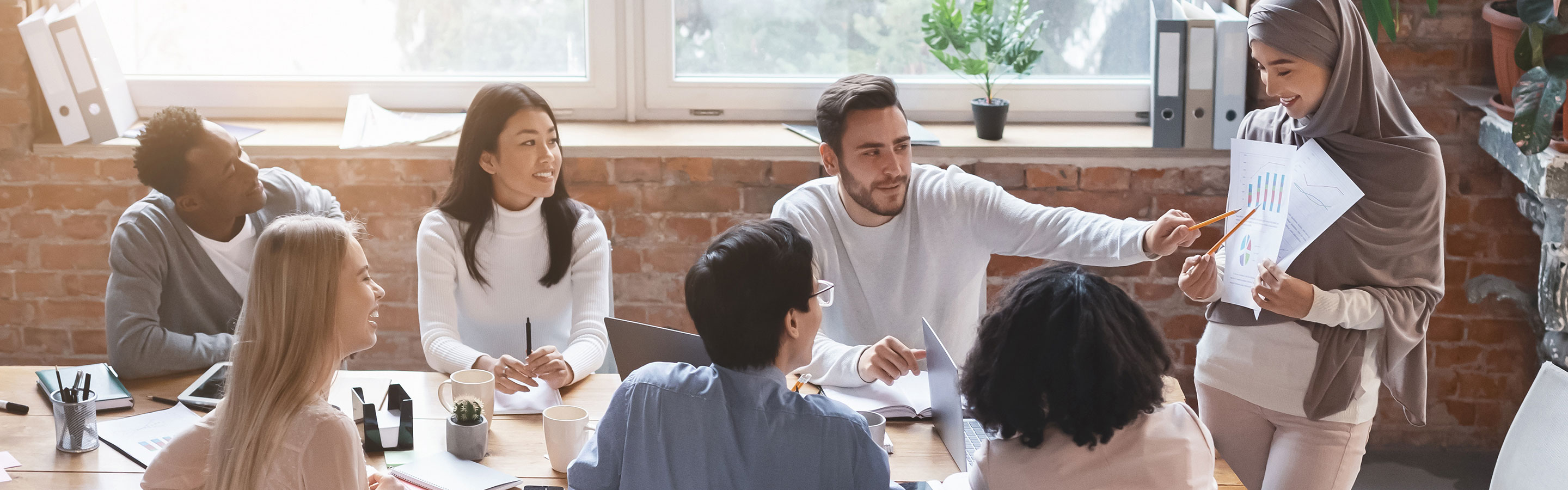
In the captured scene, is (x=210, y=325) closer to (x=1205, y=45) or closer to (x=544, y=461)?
(x=544, y=461)

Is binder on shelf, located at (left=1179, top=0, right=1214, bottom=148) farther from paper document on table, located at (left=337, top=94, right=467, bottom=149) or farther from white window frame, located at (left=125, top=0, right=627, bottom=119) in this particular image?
paper document on table, located at (left=337, top=94, right=467, bottom=149)

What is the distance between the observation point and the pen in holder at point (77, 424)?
167 cm

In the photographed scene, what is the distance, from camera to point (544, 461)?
5.52ft

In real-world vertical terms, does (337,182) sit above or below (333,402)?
above

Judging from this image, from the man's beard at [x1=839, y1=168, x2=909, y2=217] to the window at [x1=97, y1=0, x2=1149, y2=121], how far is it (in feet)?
3.49

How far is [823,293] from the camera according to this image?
1.47m

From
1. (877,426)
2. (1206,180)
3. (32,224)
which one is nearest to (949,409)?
(877,426)

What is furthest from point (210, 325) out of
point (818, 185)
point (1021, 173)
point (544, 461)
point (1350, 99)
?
point (1350, 99)

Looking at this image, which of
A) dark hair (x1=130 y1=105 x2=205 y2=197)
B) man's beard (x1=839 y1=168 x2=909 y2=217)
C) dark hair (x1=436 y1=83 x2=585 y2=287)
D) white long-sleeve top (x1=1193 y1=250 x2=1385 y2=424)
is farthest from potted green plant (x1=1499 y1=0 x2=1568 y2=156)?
dark hair (x1=130 y1=105 x2=205 y2=197)

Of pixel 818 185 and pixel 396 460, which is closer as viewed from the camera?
pixel 396 460

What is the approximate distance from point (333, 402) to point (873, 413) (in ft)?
2.89

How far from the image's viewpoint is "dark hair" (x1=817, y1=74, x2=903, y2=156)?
2.19 meters

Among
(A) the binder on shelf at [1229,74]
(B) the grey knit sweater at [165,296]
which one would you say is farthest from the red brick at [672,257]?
(A) the binder on shelf at [1229,74]

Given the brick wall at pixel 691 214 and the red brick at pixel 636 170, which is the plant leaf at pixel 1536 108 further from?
the red brick at pixel 636 170
